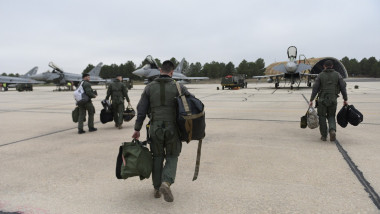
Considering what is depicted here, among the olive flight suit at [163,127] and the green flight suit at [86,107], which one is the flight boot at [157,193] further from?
the green flight suit at [86,107]

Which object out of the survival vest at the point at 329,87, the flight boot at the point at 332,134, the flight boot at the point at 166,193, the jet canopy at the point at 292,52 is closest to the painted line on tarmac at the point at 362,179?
the flight boot at the point at 332,134

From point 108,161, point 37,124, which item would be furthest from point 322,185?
point 37,124

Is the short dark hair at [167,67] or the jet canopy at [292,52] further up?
the jet canopy at [292,52]

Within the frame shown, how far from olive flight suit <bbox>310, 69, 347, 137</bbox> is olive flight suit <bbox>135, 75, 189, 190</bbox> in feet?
12.7

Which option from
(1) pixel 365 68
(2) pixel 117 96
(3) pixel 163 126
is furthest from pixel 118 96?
(1) pixel 365 68

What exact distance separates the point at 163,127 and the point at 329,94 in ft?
13.7

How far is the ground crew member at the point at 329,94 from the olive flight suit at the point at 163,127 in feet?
12.7

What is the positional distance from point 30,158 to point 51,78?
33375 millimetres

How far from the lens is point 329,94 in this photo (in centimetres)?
541

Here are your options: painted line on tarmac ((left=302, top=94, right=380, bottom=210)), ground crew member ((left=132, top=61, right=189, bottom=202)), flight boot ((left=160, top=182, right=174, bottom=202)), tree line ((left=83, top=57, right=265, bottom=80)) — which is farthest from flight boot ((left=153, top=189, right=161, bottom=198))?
tree line ((left=83, top=57, right=265, bottom=80))

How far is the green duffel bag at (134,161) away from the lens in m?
2.74

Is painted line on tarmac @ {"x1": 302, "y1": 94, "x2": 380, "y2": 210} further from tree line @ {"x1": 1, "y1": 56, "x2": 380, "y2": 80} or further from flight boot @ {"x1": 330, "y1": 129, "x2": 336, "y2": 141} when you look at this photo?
tree line @ {"x1": 1, "y1": 56, "x2": 380, "y2": 80}

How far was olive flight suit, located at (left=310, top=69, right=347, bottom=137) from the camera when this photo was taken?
17.7 feet

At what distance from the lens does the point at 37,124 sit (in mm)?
8203
